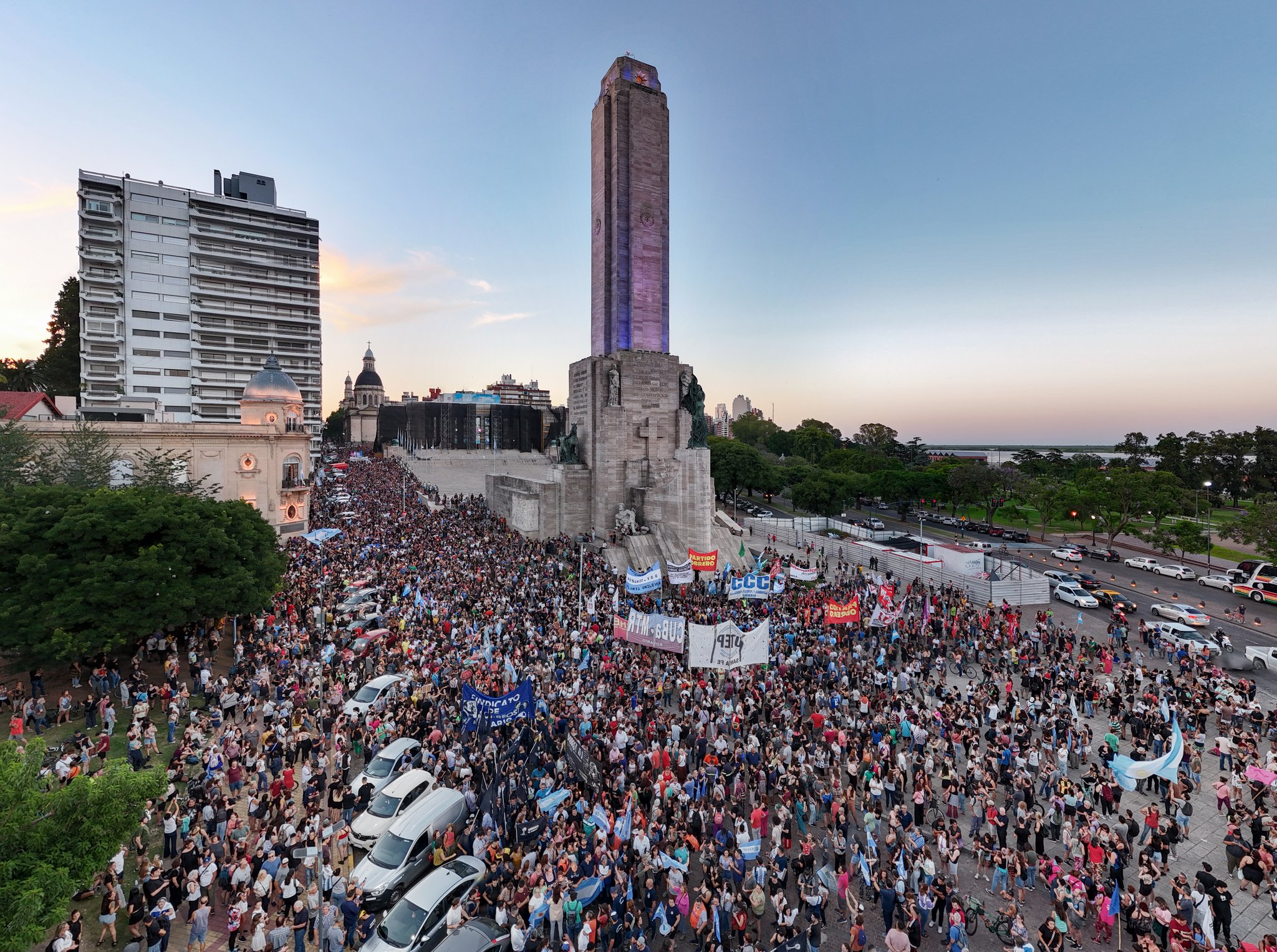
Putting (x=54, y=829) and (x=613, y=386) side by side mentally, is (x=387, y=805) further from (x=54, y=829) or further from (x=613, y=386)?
(x=613, y=386)

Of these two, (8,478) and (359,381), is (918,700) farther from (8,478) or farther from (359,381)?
(359,381)

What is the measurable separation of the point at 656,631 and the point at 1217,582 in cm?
3868

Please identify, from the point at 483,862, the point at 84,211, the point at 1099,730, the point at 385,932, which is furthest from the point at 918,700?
the point at 84,211

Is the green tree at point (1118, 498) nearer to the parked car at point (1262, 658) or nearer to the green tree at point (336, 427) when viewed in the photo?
the parked car at point (1262, 658)

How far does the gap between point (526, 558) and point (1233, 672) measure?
31.2 metres

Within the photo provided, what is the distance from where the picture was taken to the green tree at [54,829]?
24.7 ft

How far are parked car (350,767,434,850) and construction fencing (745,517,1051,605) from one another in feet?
95.2

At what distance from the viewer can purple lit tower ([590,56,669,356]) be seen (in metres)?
44.3

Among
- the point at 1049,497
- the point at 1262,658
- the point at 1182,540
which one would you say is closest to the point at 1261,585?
the point at 1182,540

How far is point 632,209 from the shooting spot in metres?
44.9

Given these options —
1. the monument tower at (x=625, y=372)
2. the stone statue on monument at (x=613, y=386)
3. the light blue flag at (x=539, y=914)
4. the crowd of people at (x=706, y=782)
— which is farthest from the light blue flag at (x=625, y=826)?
the stone statue on monument at (x=613, y=386)

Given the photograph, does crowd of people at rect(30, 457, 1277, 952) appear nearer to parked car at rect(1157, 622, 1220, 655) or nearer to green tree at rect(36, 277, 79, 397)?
parked car at rect(1157, 622, 1220, 655)

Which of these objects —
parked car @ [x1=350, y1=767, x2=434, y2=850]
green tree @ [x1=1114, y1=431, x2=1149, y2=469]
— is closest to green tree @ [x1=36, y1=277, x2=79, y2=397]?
parked car @ [x1=350, y1=767, x2=434, y2=850]

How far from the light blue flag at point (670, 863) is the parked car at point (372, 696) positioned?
33.8 ft
